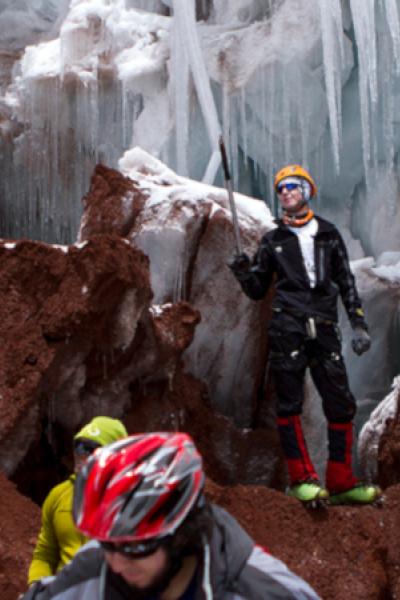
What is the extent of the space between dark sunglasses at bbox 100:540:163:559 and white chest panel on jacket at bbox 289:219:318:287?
3571mm

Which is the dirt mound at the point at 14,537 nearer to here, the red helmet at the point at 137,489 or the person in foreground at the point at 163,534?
the person in foreground at the point at 163,534

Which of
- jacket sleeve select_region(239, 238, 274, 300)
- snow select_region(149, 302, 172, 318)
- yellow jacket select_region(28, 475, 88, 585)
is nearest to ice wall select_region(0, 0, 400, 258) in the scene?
snow select_region(149, 302, 172, 318)

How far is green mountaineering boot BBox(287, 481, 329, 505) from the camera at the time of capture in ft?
14.8

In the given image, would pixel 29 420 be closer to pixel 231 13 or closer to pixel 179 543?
pixel 179 543

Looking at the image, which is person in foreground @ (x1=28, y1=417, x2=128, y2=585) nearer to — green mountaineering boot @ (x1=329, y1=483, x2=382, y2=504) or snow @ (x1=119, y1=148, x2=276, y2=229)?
green mountaineering boot @ (x1=329, y1=483, x2=382, y2=504)

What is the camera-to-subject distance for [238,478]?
771cm

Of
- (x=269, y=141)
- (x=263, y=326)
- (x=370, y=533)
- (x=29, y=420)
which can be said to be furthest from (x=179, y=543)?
(x=269, y=141)

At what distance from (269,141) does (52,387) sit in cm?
750

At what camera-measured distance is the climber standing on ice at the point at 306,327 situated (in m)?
4.78

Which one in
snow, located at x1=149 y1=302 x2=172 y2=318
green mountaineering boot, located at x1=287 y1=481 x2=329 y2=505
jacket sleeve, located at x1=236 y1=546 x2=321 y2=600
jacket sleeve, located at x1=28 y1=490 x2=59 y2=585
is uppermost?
jacket sleeve, located at x1=236 y1=546 x2=321 y2=600

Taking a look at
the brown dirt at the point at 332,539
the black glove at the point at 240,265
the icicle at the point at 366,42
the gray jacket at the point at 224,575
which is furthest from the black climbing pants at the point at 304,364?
the icicle at the point at 366,42

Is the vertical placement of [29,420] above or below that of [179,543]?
below

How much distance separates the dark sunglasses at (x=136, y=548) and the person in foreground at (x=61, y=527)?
4.57ft

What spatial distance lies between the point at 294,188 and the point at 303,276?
21.8 inches
